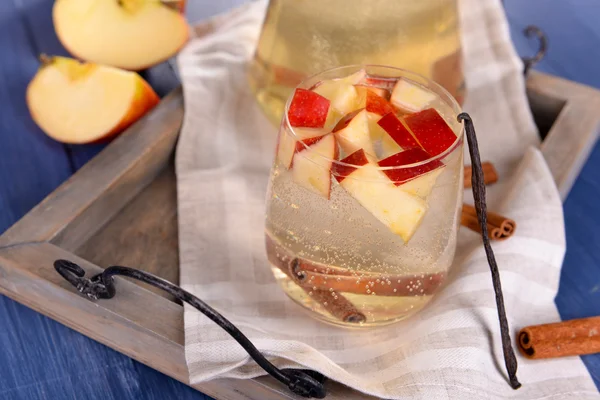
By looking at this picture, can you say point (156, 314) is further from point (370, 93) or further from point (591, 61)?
point (591, 61)

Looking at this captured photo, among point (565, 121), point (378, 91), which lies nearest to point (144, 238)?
point (378, 91)

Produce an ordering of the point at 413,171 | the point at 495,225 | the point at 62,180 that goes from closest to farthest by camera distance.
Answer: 1. the point at 413,171
2. the point at 495,225
3. the point at 62,180

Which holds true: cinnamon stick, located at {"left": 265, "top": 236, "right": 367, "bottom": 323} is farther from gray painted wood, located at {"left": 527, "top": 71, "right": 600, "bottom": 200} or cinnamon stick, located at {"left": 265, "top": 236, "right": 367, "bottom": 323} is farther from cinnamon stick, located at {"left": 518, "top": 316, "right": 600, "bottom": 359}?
gray painted wood, located at {"left": 527, "top": 71, "right": 600, "bottom": 200}

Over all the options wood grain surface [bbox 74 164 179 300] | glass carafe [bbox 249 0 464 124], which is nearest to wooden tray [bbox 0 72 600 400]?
wood grain surface [bbox 74 164 179 300]

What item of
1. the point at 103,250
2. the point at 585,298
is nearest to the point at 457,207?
the point at 585,298

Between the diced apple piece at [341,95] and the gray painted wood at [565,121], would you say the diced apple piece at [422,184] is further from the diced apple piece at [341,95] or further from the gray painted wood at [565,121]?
the gray painted wood at [565,121]

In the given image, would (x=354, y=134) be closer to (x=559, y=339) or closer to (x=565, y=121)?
(x=559, y=339)

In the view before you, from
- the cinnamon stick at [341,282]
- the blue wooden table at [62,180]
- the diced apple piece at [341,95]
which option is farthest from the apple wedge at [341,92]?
the blue wooden table at [62,180]
